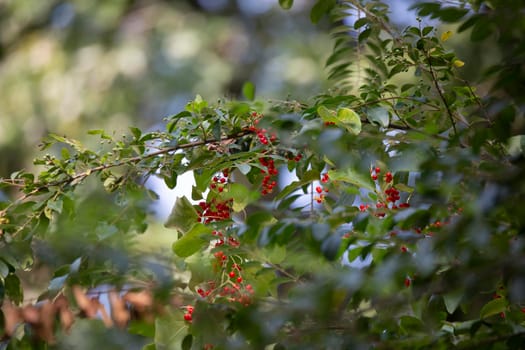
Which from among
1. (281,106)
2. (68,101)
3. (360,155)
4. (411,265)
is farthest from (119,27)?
(411,265)

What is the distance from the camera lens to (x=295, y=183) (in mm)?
992

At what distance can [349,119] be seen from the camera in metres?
0.97

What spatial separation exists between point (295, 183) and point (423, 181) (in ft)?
1.05

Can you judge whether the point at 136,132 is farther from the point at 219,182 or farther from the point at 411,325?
the point at 411,325

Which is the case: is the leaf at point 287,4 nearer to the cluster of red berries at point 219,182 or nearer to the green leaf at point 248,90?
the green leaf at point 248,90

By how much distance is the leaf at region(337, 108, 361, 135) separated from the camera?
958 millimetres

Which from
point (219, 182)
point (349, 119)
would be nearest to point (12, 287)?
point (219, 182)

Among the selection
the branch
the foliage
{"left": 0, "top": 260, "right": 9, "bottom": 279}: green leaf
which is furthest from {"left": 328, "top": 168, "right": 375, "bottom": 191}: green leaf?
{"left": 0, "top": 260, "right": 9, "bottom": 279}: green leaf

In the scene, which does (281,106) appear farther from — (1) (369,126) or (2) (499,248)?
(2) (499,248)

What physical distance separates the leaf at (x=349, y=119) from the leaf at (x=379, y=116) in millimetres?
56

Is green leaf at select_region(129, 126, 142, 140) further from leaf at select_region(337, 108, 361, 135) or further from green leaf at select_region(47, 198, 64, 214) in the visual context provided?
leaf at select_region(337, 108, 361, 135)

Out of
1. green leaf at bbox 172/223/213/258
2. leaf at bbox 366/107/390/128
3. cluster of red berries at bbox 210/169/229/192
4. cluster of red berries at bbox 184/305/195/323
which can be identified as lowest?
cluster of red berries at bbox 184/305/195/323

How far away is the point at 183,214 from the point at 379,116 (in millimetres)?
373

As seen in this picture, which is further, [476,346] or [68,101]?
[68,101]
